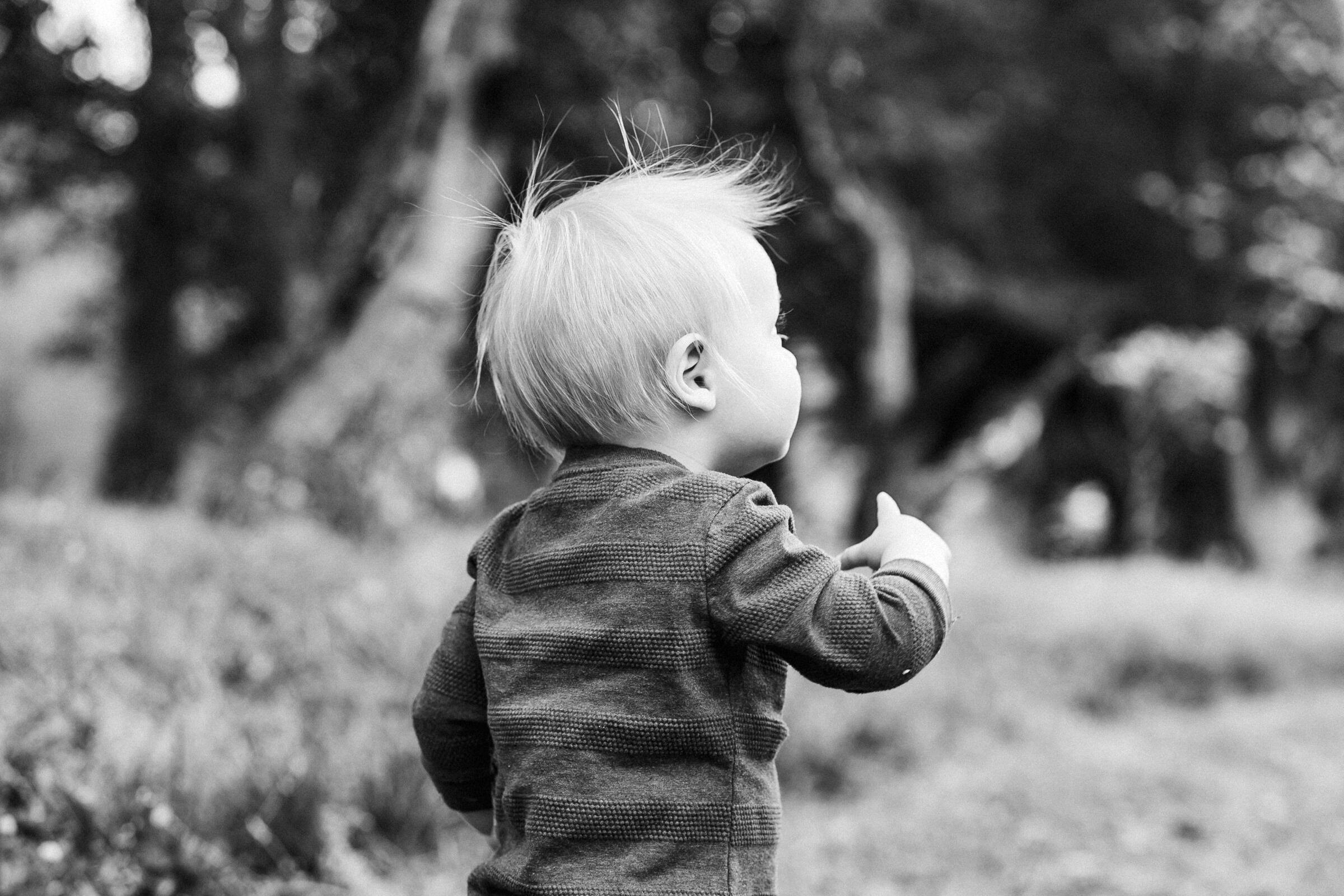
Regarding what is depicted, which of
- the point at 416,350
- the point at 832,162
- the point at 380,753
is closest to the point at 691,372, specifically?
the point at 380,753

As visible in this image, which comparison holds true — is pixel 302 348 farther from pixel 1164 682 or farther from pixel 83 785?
pixel 1164 682

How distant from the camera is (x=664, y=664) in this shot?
1.63m

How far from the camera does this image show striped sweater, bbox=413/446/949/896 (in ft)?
5.20

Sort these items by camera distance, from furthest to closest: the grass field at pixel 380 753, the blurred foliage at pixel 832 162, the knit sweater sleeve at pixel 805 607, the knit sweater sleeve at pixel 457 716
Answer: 1. the blurred foliage at pixel 832 162
2. the grass field at pixel 380 753
3. the knit sweater sleeve at pixel 457 716
4. the knit sweater sleeve at pixel 805 607

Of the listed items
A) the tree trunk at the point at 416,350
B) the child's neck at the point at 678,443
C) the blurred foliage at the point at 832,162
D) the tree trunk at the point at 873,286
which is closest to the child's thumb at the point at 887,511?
the child's neck at the point at 678,443

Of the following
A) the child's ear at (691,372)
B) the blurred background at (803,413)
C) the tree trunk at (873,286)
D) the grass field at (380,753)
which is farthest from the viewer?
the tree trunk at (873,286)

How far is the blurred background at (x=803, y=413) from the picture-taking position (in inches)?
154

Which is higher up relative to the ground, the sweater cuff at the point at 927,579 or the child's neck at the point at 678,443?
the child's neck at the point at 678,443

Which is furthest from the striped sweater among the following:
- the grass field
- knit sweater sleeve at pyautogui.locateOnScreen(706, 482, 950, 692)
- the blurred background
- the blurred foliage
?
the blurred foliage

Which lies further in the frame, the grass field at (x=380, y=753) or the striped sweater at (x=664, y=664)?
the grass field at (x=380, y=753)

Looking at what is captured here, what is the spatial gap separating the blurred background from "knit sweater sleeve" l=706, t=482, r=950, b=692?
0.86m

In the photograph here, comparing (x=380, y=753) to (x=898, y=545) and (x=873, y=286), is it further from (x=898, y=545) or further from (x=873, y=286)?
(x=873, y=286)

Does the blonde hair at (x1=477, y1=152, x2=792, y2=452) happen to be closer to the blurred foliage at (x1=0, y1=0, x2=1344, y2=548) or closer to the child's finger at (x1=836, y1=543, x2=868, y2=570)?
the child's finger at (x1=836, y1=543, x2=868, y2=570)

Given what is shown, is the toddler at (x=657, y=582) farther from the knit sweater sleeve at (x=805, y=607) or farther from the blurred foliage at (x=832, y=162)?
the blurred foliage at (x=832, y=162)
